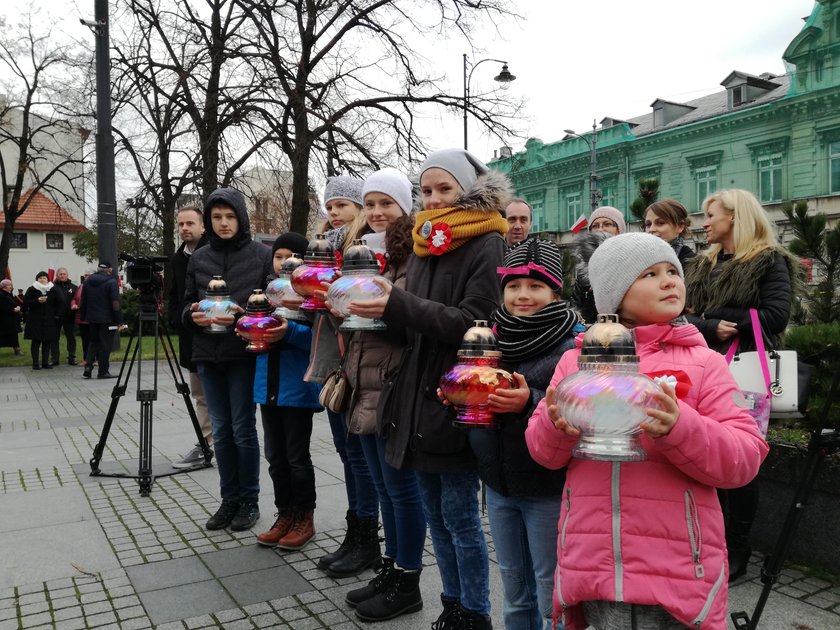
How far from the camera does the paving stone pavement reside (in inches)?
136

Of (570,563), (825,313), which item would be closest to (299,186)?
(825,313)

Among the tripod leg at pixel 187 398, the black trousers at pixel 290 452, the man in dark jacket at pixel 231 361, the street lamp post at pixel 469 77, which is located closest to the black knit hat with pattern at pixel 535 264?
the black trousers at pixel 290 452

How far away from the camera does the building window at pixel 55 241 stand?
55.8 metres

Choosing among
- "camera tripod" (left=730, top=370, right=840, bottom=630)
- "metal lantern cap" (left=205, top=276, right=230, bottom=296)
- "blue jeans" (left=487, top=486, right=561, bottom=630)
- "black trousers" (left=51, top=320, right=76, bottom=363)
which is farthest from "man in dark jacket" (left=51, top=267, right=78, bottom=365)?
"camera tripod" (left=730, top=370, right=840, bottom=630)

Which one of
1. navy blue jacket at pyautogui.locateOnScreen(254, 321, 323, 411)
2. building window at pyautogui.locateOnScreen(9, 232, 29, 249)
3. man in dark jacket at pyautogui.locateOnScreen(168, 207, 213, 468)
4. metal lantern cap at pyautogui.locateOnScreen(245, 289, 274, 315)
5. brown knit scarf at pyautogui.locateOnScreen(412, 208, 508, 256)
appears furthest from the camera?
building window at pyautogui.locateOnScreen(9, 232, 29, 249)

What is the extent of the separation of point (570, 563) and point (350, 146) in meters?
14.5

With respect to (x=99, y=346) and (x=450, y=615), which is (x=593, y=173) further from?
(x=450, y=615)

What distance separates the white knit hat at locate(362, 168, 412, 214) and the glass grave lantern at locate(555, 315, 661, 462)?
1.89 m

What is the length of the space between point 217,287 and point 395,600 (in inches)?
81.4

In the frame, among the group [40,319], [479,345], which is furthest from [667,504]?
[40,319]

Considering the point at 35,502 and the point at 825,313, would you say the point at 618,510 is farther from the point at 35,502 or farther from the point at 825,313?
the point at 35,502

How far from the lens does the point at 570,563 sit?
1998 mm

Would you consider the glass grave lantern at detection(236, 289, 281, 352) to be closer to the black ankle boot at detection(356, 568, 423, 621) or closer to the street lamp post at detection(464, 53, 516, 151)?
the black ankle boot at detection(356, 568, 423, 621)

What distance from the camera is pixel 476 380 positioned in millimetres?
2191
